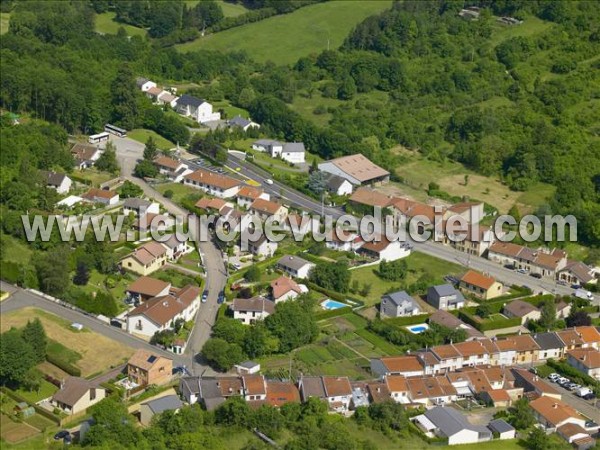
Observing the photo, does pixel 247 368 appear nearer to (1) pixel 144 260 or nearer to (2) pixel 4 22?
(1) pixel 144 260

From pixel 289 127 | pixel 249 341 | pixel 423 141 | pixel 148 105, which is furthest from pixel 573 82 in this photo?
pixel 249 341

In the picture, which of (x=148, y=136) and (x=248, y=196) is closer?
(x=248, y=196)

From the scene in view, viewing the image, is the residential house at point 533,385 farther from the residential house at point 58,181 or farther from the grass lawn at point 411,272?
the residential house at point 58,181

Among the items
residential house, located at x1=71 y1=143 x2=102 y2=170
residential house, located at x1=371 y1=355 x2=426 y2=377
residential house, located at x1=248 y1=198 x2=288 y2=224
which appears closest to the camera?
residential house, located at x1=371 y1=355 x2=426 y2=377

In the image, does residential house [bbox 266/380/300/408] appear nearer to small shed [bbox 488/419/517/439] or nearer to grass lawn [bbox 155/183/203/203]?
small shed [bbox 488/419/517/439]

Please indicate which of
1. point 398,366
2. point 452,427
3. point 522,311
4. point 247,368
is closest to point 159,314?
point 247,368

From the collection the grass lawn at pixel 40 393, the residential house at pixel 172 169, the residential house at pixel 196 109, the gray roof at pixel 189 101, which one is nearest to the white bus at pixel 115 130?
the residential house at pixel 172 169

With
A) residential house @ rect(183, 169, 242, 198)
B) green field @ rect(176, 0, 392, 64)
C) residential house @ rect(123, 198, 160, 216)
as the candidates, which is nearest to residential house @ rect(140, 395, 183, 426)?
residential house @ rect(123, 198, 160, 216)
